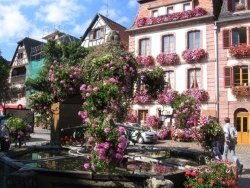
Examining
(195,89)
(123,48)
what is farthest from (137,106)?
(123,48)

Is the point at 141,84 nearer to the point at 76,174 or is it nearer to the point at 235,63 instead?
the point at 76,174

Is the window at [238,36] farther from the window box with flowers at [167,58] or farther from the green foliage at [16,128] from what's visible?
the green foliage at [16,128]

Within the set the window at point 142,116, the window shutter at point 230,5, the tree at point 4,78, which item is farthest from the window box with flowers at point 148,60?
the tree at point 4,78

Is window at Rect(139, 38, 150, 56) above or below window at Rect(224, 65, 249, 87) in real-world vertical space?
above

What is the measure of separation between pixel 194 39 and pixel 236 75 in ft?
14.4

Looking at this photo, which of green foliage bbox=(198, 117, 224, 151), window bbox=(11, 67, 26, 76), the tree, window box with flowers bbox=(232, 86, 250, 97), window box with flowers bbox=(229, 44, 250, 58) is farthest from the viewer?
window bbox=(11, 67, 26, 76)

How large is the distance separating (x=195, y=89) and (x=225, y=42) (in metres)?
3.98

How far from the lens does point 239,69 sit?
78.2 feet

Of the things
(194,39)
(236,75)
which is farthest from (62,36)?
(236,75)

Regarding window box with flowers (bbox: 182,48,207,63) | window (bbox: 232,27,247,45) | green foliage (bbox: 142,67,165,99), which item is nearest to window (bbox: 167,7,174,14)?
window box with flowers (bbox: 182,48,207,63)

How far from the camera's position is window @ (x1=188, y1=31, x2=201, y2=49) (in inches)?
1021

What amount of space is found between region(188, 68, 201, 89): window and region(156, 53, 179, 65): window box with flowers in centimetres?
144

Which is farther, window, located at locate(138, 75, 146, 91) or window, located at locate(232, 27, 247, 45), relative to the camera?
window, located at locate(232, 27, 247, 45)

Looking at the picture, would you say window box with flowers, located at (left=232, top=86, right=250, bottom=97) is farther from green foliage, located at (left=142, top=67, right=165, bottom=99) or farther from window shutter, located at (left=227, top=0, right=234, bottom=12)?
green foliage, located at (left=142, top=67, right=165, bottom=99)
